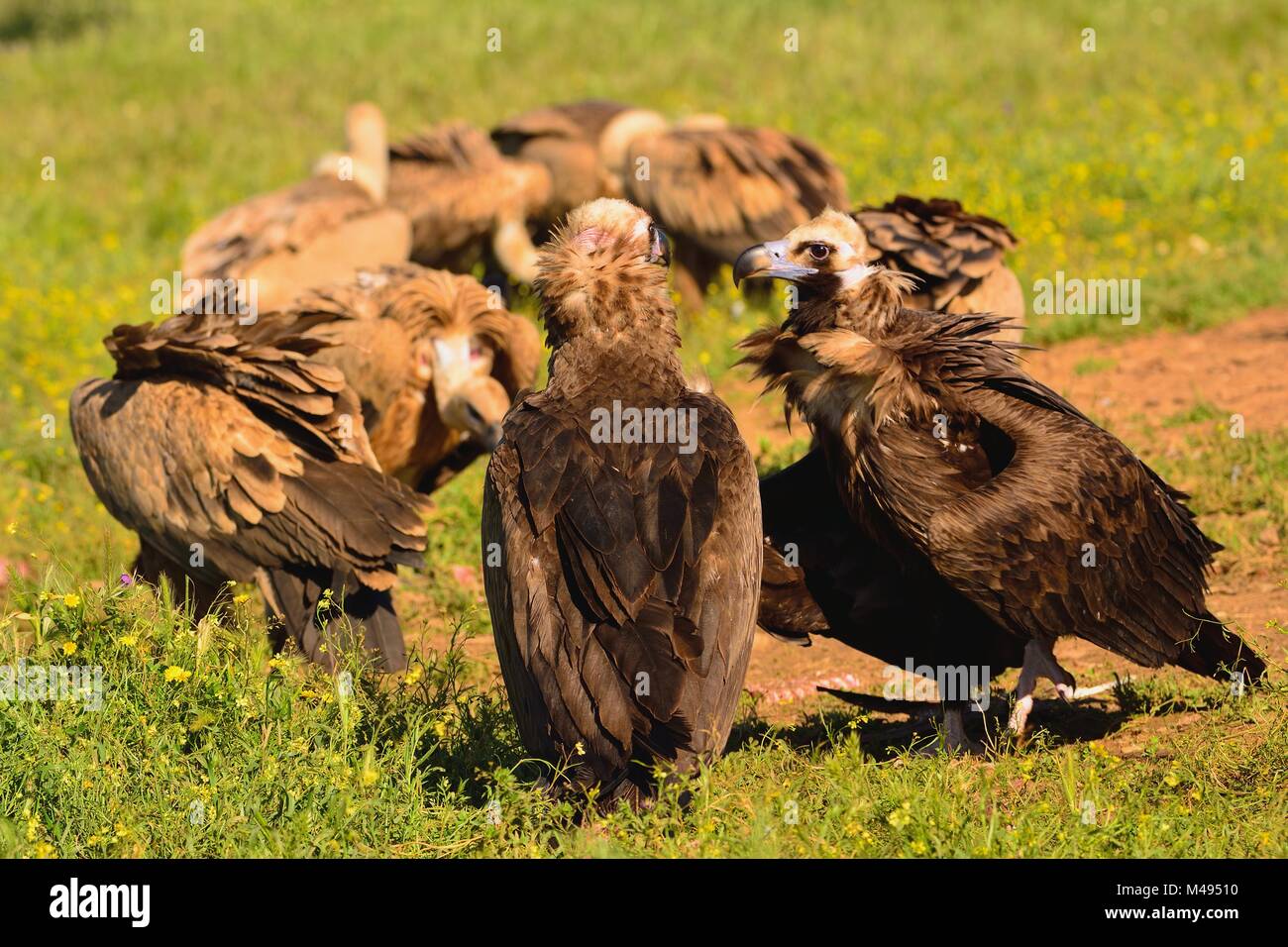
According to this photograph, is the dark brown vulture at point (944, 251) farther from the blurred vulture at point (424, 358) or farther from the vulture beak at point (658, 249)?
the vulture beak at point (658, 249)

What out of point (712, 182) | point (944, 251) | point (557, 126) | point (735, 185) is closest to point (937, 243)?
point (944, 251)

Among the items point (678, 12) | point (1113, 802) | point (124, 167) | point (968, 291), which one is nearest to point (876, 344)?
point (1113, 802)

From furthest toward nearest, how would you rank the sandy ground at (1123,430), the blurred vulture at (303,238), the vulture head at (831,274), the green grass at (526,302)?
1. the blurred vulture at (303,238)
2. the sandy ground at (1123,430)
3. the vulture head at (831,274)
4. the green grass at (526,302)

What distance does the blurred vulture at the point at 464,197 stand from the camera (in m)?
11.3

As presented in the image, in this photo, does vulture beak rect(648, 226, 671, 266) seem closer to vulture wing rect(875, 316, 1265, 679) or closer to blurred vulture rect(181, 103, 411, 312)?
vulture wing rect(875, 316, 1265, 679)

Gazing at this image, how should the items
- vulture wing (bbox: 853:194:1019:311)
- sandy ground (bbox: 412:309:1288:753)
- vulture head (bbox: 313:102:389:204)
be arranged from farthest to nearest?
1. vulture head (bbox: 313:102:389:204)
2. vulture wing (bbox: 853:194:1019:311)
3. sandy ground (bbox: 412:309:1288:753)

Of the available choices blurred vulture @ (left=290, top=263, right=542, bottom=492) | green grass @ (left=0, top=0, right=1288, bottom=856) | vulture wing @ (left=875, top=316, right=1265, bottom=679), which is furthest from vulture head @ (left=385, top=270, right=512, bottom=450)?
vulture wing @ (left=875, top=316, right=1265, bottom=679)

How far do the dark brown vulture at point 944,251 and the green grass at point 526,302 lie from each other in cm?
109

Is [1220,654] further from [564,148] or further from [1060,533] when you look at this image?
[564,148]

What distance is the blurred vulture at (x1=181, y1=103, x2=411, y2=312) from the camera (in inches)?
373

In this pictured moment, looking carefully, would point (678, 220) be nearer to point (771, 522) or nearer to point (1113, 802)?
point (771, 522)

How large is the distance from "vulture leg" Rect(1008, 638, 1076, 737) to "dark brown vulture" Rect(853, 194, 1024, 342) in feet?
7.45

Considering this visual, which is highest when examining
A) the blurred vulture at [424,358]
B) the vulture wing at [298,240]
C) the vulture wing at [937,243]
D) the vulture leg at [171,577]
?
the vulture wing at [298,240]

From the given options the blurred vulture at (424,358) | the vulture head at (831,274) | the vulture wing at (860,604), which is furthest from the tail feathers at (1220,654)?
the blurred vulture at (424,358)
